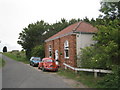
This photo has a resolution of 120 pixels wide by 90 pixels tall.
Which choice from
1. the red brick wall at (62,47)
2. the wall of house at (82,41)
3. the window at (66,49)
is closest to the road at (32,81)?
the red brick wall at (62,47)

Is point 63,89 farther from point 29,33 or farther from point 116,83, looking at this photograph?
point 29,33

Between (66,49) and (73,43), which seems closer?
(73,43)

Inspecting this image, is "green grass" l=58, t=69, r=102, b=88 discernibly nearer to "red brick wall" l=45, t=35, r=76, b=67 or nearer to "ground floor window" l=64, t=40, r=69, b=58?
"red brick wall" l=45, t=35, r=76, b=67

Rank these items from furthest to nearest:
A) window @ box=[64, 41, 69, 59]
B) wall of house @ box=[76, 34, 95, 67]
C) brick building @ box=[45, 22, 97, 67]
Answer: window @ box=[64, 41, 69, 59] → wall of house @ box=[76, 34, 95, 67] → brick building @ box=[45, 22, 97, 67]

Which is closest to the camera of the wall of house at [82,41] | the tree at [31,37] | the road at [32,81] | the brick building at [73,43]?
the road at [32,81]

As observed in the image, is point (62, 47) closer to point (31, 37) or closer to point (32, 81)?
point (32, 81)

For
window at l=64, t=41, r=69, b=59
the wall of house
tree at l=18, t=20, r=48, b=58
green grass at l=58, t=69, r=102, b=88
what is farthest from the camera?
tree at l=18, t=20, r=48, b=58

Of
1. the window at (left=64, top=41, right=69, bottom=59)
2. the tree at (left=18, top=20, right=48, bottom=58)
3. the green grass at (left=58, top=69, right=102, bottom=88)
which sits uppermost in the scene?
the tree at (left=18, top=20, right=48, bottom=58)

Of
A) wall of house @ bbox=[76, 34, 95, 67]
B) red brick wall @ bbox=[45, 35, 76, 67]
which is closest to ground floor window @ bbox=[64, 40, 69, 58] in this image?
red brick wall @ bbox=[45, 35, 76, 67]

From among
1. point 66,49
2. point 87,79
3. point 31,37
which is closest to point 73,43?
point 66,49

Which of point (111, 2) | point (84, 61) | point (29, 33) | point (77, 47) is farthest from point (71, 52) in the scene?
point (29, 33)

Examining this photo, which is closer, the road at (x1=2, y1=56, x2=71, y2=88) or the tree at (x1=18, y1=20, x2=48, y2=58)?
the road at (x1=2, y1=56, x2=71, y2=88)

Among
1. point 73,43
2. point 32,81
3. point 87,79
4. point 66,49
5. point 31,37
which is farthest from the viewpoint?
point 31,37

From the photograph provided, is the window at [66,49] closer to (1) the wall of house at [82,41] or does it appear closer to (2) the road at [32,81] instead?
(1) the wall of house at [82,41]
